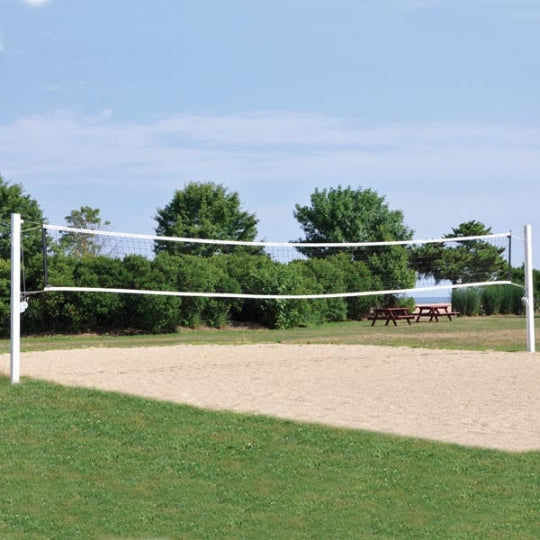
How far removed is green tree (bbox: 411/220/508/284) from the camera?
152 feet

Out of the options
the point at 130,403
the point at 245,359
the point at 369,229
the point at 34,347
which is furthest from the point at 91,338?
the point at 369,229

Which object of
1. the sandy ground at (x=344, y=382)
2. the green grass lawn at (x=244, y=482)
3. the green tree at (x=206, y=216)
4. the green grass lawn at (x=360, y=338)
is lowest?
the green grass lawn at (x=244, y=482)

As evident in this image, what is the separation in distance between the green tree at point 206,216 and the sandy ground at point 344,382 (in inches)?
1197

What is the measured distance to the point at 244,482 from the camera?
748 centimetres

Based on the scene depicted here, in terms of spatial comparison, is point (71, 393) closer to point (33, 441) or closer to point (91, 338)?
point (33, 441)

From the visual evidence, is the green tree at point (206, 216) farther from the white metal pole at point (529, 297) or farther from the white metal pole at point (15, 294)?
the white metal pole at point (15, 294)

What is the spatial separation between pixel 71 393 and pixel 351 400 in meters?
3.38

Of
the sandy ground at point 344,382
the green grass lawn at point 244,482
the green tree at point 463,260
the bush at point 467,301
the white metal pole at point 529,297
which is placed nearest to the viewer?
the green grass lawn at point 244,482

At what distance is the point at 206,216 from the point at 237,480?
43151 mm

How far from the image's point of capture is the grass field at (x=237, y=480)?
21.0ft

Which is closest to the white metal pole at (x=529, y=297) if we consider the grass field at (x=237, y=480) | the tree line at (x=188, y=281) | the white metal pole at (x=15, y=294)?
the grass field at (x=237, y=480)

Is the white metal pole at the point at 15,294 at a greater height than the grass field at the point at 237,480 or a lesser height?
greater

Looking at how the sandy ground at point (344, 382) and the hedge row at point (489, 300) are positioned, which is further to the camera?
the hedge row at point (489, 300)

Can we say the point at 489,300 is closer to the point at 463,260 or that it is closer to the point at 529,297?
the point at 463,260
